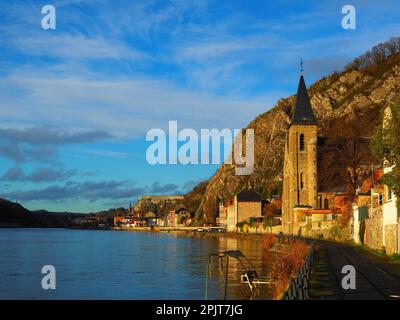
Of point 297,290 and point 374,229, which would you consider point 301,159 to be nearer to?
point 374,229

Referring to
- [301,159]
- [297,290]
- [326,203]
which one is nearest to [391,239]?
[297,290]

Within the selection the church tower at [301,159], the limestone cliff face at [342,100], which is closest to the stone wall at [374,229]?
the church tower at [301,159]

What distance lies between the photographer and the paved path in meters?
21.8

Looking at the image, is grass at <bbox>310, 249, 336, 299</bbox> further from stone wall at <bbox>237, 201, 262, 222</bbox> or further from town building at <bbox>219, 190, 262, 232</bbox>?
stone wall at <bbox>237, 201, 262, 222</bbox>

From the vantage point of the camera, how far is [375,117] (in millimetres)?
145000

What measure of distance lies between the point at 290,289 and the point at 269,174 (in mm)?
173534

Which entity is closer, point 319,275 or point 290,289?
point 290,289

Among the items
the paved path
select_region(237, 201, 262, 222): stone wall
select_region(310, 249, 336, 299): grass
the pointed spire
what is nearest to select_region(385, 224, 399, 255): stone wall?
the paved path

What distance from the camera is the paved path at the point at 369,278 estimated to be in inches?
857

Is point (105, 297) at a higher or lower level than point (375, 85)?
lower

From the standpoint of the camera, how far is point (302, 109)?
110 m

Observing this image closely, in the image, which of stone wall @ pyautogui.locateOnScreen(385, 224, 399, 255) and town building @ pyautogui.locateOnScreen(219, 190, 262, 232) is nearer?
stone wall @ pyautogui.locateOnScreen(385, 224, 399, 255)

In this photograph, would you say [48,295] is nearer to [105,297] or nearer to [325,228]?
[105,297]
